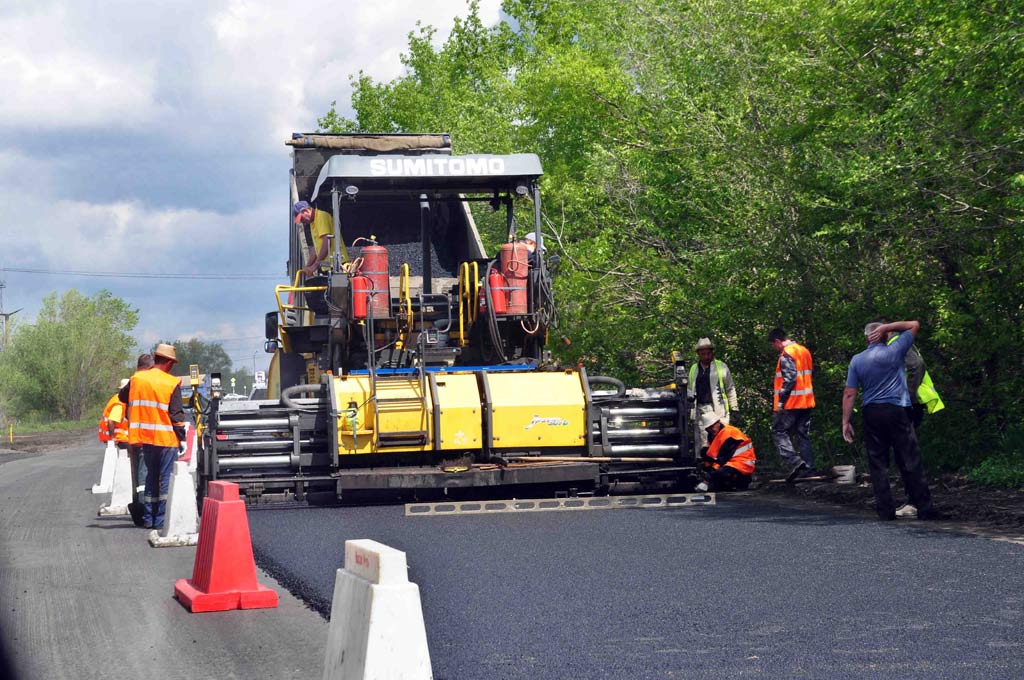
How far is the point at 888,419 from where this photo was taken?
951 cm

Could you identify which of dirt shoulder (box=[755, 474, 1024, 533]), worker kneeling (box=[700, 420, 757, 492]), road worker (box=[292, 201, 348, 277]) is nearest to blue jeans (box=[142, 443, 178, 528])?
road worker (box=[292, 201, 348, 277])

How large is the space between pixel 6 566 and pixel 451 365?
448 centimetres

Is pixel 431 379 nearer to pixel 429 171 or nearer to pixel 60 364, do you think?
pixel 429 171

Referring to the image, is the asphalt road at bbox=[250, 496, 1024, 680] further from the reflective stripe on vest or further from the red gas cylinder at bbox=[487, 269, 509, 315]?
the reflective stripe on vest

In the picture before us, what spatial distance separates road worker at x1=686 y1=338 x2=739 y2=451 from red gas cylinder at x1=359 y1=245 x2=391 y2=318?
3.28m

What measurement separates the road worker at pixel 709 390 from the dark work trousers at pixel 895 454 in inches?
112

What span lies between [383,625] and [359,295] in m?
7.96

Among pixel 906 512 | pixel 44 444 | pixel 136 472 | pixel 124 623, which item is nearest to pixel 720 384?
pixel 906 512

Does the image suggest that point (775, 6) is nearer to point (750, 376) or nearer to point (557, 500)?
point (750, 376)

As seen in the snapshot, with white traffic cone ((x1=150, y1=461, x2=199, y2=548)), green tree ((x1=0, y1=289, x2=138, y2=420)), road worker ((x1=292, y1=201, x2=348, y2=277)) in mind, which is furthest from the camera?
green tree ((x1=0, y1=289, x2=138, y2=420))

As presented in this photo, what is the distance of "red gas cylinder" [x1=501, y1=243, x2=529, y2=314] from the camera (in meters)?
11.5

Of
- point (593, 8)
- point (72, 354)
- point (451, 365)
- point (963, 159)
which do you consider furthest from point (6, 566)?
point (72, 354)

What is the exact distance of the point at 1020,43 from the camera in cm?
923

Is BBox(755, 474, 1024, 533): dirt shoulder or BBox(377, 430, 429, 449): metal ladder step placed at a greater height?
BBox(377, 430, 429, 449): metal ladder step
